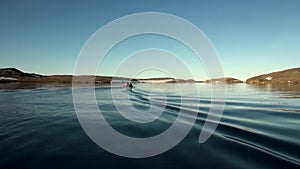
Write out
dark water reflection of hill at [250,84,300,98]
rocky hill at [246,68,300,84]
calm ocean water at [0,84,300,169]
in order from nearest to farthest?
calm ocean water at [0,84,300,169], dark water reflection of hill at [250,84,300,98], rocky hill at [246,68,300,84]

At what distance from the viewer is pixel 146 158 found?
671 centimetres

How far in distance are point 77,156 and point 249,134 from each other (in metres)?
7.42

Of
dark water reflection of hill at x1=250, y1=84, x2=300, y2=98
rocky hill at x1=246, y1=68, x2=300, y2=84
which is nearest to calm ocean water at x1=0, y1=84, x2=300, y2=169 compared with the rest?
dark water reflection of hill at x1=250, y1=84, x2=300, y2=98

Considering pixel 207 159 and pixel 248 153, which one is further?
pixel 248 153

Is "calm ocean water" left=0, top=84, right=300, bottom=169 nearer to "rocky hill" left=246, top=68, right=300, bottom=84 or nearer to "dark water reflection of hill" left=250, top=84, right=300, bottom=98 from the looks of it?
"dark water reflection of hill" left=250, top=84, right=300, bottom=98

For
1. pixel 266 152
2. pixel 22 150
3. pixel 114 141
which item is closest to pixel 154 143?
pixel 114 141

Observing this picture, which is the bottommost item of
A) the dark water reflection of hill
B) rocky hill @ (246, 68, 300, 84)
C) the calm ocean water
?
the calm ocean water

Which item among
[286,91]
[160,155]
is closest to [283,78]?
[286,91]

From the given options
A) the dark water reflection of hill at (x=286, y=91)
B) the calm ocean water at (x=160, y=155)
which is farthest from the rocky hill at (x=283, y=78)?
the calm ocean water at (x=160, y=155)

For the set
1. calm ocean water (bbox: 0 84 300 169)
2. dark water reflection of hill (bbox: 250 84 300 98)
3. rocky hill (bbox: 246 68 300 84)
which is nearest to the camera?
calm ocean water (bbox: 0 84 300 169)

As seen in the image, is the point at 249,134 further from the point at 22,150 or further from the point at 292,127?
the point at 22,150

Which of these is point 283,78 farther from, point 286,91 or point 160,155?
point 160,155

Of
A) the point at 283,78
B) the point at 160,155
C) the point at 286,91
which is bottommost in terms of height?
the point at 160,155

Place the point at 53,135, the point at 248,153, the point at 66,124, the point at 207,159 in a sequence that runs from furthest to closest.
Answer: the point at 66,124, the point at 53,135, the point at 248,153, the point at 207,159
